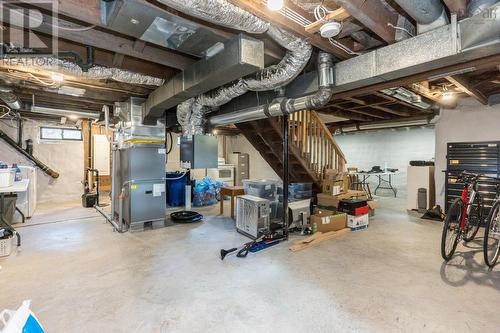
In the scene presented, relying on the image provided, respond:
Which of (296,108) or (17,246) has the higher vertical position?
(296,108)

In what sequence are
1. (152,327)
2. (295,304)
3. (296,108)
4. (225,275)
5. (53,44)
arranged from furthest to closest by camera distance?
(296,108) < (225,275) < (53,44) < (295,304) < (152,327)

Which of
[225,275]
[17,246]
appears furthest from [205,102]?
[17,246]

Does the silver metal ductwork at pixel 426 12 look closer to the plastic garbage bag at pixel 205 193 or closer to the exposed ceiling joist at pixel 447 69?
the exposed ceiling joist at pixel 447 69

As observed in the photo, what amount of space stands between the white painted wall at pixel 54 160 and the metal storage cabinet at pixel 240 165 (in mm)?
4282

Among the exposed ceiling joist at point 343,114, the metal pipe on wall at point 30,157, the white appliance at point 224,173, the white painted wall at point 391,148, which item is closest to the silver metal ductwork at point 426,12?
the exposed ceiling joist at point 343,114

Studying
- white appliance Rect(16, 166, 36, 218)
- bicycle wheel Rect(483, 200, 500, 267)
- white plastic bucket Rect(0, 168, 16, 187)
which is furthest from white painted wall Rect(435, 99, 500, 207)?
white appliance Rect(16, 166, 36, 218)

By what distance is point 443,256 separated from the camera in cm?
274

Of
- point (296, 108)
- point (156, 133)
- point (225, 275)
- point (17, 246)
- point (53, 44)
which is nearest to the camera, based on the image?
point (53, 44)

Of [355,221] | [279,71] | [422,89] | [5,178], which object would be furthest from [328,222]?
[5,178]

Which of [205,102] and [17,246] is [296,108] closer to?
[205,102]

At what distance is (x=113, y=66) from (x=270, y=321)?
2885mm

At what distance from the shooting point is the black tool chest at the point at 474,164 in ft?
13.7

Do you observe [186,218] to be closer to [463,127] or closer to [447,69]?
[447,69]

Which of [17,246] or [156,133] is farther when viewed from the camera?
[156,133]
